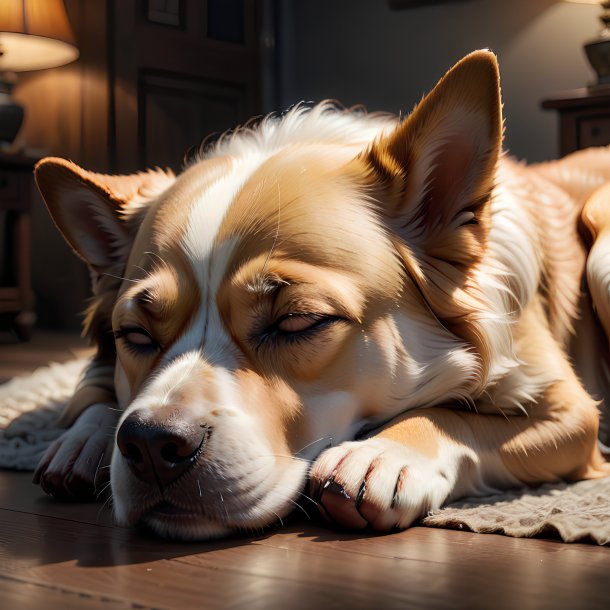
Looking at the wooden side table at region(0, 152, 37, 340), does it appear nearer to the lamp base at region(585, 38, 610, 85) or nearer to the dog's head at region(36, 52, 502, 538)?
the lamp base at region(585, 38, 610, 85)

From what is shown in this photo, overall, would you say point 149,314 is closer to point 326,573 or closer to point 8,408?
point 326,573

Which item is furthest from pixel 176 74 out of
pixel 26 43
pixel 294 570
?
pixel 294 570

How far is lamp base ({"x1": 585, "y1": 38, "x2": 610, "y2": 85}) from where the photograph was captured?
13.8ft

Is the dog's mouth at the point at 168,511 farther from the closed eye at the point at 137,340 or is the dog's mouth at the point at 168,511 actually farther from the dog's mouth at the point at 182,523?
the closed eye at the point at 137,340

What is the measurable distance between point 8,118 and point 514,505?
173 inches

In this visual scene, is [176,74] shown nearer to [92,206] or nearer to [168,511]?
[92,206]

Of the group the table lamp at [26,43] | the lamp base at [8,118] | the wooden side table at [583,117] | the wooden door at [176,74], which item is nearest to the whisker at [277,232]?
the wooden side table at [583,117]

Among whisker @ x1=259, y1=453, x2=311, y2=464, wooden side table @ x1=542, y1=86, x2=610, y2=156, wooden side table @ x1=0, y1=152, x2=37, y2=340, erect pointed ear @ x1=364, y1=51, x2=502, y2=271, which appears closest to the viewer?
whisker @ x1=259, y1=453, x2=311, y2=464

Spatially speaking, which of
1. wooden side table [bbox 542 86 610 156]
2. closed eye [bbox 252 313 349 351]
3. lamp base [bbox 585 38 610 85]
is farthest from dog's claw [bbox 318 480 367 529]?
lamp base [bbox 585 38 610 85]

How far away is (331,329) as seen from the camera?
1.50 meters

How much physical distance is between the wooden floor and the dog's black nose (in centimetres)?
11

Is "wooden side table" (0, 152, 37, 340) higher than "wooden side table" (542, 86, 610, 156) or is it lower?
lower

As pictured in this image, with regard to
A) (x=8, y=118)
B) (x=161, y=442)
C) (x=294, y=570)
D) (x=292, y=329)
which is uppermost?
(x=8, y=118)

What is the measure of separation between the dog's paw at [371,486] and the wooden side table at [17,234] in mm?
4016
